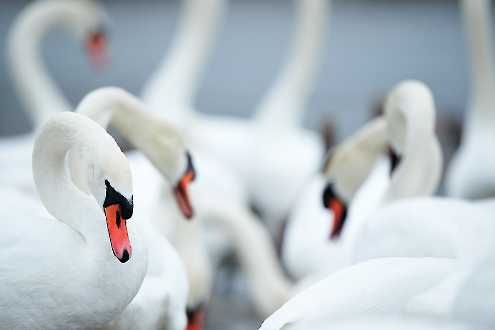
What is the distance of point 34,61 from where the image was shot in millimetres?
6090

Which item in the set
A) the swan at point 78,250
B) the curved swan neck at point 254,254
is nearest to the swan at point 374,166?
the curved swan neck at point 254,254

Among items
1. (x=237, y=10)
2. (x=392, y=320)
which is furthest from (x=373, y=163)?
(x=237, y=10)

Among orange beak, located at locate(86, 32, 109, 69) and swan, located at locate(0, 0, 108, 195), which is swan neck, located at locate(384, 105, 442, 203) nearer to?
swan, located at locate(0, 0, 108, 195)

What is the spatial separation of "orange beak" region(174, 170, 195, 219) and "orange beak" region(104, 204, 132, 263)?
759 mm

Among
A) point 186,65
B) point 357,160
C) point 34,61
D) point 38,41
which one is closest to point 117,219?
point 357,160

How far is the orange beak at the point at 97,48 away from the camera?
Answer: 619cm

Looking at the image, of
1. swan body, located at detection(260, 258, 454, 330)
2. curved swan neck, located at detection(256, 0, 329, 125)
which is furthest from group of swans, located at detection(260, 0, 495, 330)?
curved swan neck, located at detection(256, 0, 329, 125)

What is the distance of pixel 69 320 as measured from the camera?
9.22 feet

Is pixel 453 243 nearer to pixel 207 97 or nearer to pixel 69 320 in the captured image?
pixel 69 320

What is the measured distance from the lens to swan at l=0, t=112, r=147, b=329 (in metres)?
2.71

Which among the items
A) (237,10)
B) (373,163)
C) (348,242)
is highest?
(237,10)

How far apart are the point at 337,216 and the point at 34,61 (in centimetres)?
265

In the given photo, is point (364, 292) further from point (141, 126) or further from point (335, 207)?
point (335, 207)

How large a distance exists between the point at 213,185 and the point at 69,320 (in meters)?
2.23
